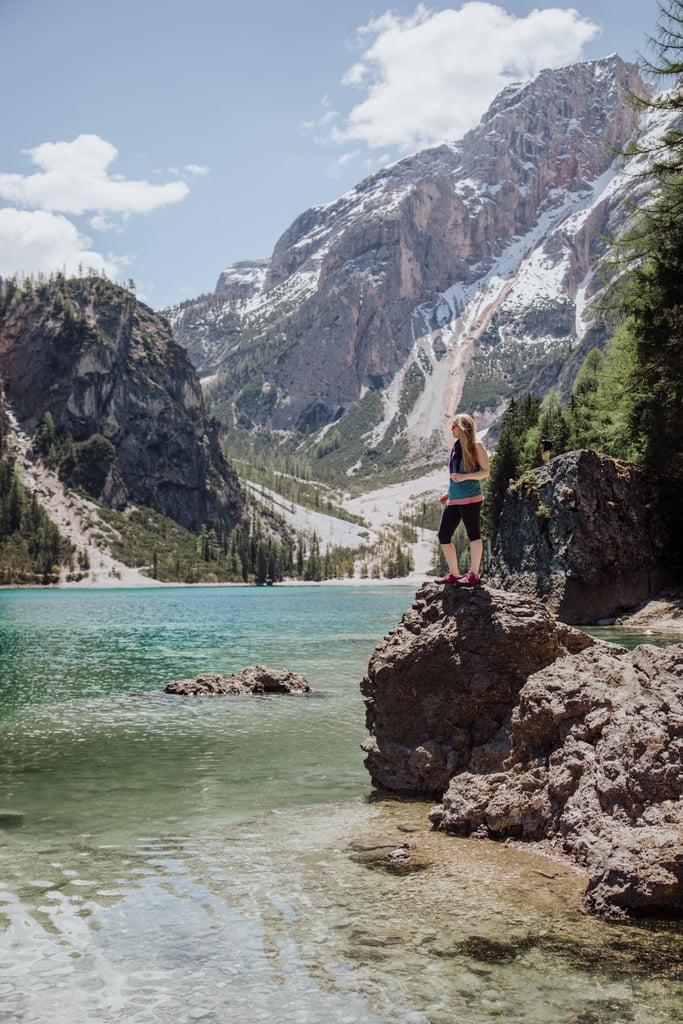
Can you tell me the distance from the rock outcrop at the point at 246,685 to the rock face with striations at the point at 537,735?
11546mm

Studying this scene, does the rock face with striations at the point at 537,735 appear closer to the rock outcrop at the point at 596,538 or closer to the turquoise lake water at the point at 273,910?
the turquoise lake water at the point at 273,910

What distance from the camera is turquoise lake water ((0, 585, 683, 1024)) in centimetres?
568

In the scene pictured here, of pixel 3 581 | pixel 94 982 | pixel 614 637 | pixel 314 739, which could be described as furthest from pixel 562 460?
pixel 3 581

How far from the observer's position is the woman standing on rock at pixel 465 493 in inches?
491

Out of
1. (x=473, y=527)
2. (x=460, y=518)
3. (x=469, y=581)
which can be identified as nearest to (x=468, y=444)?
(x=460, y=518)

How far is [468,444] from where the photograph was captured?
1245cm

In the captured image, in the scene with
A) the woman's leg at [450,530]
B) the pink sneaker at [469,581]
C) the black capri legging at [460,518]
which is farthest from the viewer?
the woman's leg at [450,530]

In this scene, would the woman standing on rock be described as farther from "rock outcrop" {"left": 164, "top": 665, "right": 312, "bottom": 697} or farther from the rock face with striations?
"rock outcrop" {"left": 164, "top": 665, "right": 312, "bottom": 697}

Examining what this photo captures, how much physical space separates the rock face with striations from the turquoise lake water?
1.74ft

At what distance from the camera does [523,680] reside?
11.7 meters

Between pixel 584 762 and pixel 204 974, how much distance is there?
5.28 metres

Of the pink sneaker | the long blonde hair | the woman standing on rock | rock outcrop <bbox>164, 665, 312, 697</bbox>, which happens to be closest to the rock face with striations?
the pink sneaker

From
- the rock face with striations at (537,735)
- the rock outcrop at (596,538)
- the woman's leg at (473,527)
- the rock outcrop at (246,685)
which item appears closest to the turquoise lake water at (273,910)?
the rock face with striations at (537,735)

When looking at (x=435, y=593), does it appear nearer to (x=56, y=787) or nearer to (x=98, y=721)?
(x=56, y=787)
